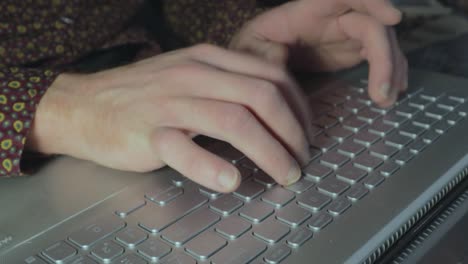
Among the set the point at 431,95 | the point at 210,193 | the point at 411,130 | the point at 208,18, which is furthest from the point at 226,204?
the point at 208,18

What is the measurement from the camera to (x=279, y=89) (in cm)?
52

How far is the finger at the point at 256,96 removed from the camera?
0.49 metres

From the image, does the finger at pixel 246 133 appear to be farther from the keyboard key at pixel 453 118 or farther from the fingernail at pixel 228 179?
the keyboard key at pixel 453 118

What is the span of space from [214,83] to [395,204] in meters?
0.19

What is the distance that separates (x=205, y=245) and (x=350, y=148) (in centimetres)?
21

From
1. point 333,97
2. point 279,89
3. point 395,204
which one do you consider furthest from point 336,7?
point 395,204

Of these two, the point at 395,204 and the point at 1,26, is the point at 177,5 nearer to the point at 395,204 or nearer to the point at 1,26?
the point at 1,26

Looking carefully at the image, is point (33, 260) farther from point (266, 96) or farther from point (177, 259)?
point (266, 96)

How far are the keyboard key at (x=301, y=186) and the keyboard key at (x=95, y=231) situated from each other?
0.50 ft

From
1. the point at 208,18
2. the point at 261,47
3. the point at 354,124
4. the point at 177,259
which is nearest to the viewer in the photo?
the point at 177,259

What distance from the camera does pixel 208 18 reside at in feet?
3.12

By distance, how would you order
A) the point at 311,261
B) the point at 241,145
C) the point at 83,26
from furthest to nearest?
the point at 83,26, the point at 241,145, the point at 311,261

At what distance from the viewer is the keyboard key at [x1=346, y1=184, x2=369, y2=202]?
1.49 ft

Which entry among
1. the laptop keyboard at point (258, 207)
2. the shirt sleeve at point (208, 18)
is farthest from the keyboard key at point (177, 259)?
the shirt sleeve at point (208, 18)
